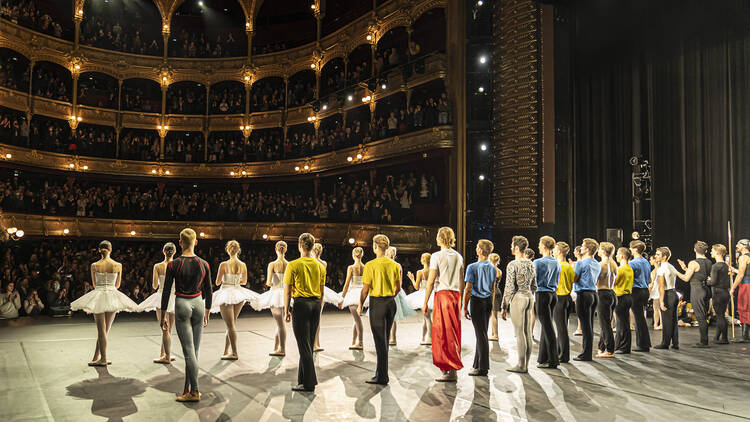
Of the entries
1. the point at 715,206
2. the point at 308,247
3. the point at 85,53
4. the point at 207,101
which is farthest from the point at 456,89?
the point at 85,53

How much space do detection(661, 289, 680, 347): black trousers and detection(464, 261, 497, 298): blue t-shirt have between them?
15.8 feet

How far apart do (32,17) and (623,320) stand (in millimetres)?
30552

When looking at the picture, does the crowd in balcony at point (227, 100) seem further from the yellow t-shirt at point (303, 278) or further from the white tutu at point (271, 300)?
the yellow t-shirt at point (303, 278)

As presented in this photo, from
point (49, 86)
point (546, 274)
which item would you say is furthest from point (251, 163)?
point (546, 274)

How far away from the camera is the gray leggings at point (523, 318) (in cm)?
800

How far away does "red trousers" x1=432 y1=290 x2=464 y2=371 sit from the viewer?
7492 millimetres

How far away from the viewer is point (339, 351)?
10.1 metres

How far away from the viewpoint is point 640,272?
1027 centimetres

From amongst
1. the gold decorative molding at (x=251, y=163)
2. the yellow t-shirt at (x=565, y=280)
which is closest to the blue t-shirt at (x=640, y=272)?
the yellow t-shirt at (x=565, y=280)

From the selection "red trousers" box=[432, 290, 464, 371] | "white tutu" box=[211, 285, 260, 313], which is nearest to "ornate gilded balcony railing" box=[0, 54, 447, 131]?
"white tutu" box=[211, 285, 260, 313]

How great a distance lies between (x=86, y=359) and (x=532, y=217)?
520 inches

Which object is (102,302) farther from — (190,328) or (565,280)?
(565,280)

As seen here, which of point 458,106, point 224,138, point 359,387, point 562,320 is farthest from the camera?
point 224,138

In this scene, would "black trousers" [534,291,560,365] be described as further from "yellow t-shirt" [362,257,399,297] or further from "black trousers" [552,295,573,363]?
"yellow t-shirt" [362,257,399,297]
